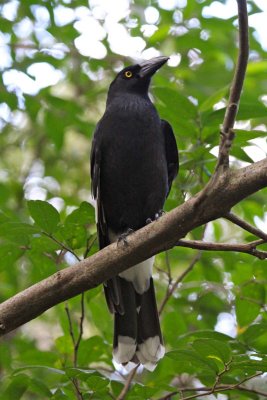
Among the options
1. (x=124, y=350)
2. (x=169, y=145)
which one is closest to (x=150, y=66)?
(x=169, y=145)

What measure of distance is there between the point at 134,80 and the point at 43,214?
2.03 metres

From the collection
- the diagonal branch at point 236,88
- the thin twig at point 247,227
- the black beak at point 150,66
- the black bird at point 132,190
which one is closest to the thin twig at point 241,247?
the thin twig at point 247,227

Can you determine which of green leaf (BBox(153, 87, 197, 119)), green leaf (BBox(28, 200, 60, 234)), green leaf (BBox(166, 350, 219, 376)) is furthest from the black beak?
green leaf (BBox(166, 350, 219, 376))

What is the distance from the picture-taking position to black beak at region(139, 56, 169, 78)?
16.4 ft

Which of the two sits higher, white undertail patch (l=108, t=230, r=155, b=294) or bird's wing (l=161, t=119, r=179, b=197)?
bird's wing (l=161, t=119, r=179, b=197)

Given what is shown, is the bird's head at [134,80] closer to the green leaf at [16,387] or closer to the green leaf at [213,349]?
the green leaf at [16,387]

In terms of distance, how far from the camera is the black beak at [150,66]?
16.4ft

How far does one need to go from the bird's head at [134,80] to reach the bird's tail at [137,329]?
1.42 meters

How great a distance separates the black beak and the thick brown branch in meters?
2.10

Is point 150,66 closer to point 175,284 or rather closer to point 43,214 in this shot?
point 175,284

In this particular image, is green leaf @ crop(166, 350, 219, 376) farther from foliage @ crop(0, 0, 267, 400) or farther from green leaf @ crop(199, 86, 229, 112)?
green leaf @ crop(199, 86, 229, 112)

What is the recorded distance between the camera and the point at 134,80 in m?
5.26

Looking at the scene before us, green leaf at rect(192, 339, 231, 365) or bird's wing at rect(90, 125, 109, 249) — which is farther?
bird's wing at rect(90, 125, 109, 249)

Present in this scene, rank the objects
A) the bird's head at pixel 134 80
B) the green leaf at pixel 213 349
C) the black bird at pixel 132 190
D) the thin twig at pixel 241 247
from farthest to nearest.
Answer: the bird's head at pixel 134 80 → the black bird at pixel 132 190 → the thin twig at pixel 241 247 → the green leaf at pixel 213 349
